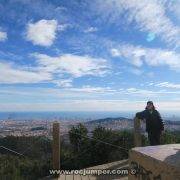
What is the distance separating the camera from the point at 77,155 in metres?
12.2

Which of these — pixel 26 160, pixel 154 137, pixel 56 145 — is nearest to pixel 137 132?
pixel 154 137

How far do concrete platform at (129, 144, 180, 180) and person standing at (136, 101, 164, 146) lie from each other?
3225mm

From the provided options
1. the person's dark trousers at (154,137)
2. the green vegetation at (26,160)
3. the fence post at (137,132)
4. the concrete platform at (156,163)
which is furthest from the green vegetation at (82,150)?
the concrete platform at (156,163)

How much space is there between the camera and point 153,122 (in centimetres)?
920

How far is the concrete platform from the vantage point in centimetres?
407

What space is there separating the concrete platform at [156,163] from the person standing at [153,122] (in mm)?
3225

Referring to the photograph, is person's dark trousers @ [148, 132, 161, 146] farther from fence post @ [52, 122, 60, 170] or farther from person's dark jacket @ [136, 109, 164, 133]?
fence post @ [52, 122, 60, 170]

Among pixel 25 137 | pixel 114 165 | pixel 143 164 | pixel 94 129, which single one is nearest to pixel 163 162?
pixel 143 164

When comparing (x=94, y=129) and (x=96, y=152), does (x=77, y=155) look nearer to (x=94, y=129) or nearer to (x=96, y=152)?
(x=96, y=152)

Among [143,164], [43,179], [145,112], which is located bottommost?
[43,179]

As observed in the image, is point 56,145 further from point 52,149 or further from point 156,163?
point 156,163

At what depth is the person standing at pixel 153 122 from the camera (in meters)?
9.20

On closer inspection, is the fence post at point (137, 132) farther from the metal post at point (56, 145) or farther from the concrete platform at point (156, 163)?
the concrete platform at point (156, 163)

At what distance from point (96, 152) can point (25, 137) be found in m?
5.90
